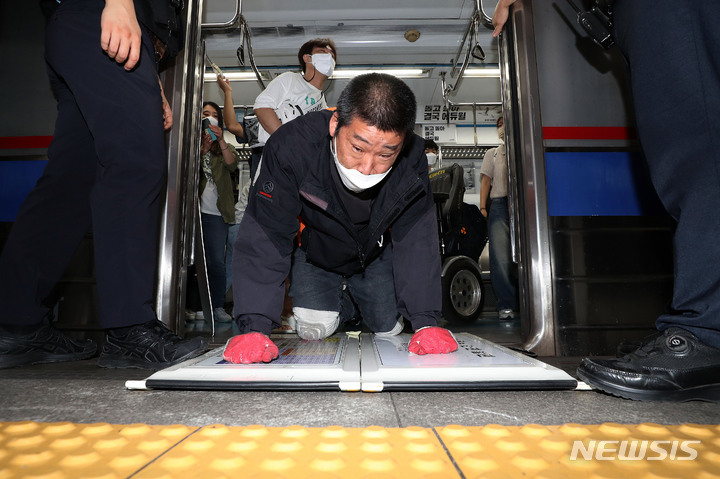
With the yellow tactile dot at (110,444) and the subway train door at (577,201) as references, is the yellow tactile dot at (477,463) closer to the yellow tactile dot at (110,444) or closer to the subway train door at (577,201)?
the yellow tactile dot at (110,444)

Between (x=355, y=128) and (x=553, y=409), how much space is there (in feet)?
3.04

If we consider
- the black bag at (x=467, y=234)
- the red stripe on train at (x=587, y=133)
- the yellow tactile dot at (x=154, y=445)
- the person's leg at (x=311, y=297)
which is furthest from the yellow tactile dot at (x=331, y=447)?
the black bag at (x=467, y=234)

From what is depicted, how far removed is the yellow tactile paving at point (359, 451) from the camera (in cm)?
58

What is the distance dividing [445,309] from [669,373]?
2.62 m

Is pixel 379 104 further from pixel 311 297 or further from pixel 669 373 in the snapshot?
pixel 311 297

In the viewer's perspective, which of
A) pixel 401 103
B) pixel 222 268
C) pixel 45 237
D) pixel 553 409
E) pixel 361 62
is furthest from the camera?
pixel 361 62

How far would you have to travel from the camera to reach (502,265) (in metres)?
3.69

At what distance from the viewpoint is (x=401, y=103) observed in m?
1.29

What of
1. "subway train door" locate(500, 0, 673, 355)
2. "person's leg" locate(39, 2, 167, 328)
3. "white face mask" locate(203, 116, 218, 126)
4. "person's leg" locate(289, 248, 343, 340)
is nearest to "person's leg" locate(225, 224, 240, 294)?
"white face mask" locate(203, 116, 218, 126)

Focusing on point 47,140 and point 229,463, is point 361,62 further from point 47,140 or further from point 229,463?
point 229,463

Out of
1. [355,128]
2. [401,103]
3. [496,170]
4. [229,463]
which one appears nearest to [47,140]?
[355,128]

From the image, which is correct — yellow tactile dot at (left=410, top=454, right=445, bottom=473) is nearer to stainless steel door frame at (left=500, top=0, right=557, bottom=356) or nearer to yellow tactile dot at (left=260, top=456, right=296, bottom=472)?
yellow tactile dot at (left=260, top=456, right=296, bottom=472)

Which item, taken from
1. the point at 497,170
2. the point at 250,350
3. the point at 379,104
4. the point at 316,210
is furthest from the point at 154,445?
the point at 497,170

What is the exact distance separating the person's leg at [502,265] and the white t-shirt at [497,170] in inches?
7.0
